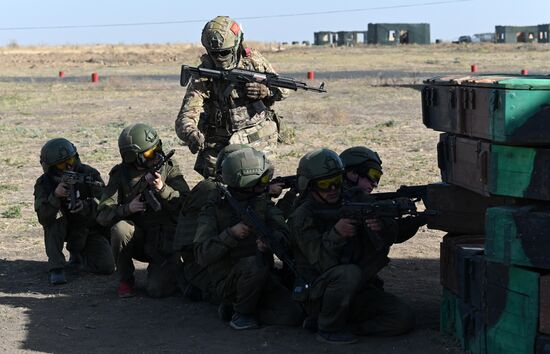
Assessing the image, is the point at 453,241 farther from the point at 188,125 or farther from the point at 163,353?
the point at 188,125

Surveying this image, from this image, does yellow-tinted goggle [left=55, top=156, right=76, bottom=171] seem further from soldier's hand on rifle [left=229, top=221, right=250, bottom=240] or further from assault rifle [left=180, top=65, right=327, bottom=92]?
soldier's hand on rifle [left=229, top=221, right=250, bottom=240]

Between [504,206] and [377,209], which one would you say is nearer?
[504,206]

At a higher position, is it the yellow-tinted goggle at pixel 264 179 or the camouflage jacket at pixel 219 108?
the camouflage jacket at pixel 219 108

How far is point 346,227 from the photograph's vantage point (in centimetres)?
615

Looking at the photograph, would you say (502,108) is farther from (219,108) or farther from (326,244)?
(219,108)

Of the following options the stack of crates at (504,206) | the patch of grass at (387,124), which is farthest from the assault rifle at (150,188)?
the patch of grass at (387,124)

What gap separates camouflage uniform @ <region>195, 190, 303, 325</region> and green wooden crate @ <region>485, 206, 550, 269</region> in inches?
69.9

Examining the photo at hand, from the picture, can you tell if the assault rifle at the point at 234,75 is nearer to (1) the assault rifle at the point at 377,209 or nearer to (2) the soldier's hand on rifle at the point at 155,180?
(2) the soldier's hand on rifle at the point at 155,180

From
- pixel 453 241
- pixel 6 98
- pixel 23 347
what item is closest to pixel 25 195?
pixel 23 347

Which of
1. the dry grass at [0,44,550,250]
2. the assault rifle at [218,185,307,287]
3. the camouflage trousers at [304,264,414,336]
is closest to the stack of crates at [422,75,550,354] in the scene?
the camouflage trousers at [304,264,414,336]

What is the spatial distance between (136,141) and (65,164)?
3.32ft

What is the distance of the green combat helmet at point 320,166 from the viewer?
6.36 m

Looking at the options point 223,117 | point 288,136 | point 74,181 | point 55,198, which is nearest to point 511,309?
point 223,117

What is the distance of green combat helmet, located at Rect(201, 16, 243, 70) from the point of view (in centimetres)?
829
